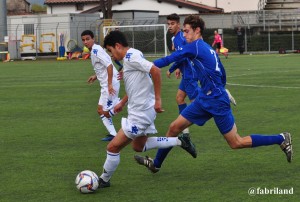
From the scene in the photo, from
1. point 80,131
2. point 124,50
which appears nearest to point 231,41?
point 80,131

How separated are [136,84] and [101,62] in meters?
4.52

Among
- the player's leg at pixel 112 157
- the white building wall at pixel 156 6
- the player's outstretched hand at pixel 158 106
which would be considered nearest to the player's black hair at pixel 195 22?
the player's outstretched hand at pixel 158 106

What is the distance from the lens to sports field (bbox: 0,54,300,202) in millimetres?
8430

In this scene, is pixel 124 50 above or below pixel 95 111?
above

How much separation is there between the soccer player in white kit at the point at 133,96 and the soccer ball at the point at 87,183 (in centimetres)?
16

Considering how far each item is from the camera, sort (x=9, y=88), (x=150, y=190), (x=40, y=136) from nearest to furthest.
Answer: (x=150, y=190)
(x=40, y=136)
(x=9, y=88)

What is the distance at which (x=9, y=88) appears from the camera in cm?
2547

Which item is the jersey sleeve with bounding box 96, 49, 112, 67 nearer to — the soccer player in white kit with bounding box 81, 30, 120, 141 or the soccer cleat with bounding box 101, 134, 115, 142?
the soccer player in white kit with bounding box 81, 30, 120, 141

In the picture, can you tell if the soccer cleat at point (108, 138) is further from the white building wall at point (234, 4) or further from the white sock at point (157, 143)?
the white building wall at point (234, 4)

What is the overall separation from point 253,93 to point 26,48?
38.5m

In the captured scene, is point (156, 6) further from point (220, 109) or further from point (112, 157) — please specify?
point (112, 157)

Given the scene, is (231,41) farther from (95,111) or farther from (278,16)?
(95,111)

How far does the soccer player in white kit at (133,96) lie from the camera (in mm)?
8648

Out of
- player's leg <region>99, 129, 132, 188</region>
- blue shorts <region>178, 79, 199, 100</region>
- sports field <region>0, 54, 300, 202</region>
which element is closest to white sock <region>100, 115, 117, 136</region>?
sports field <region>0, 54, 300, 202</region>
